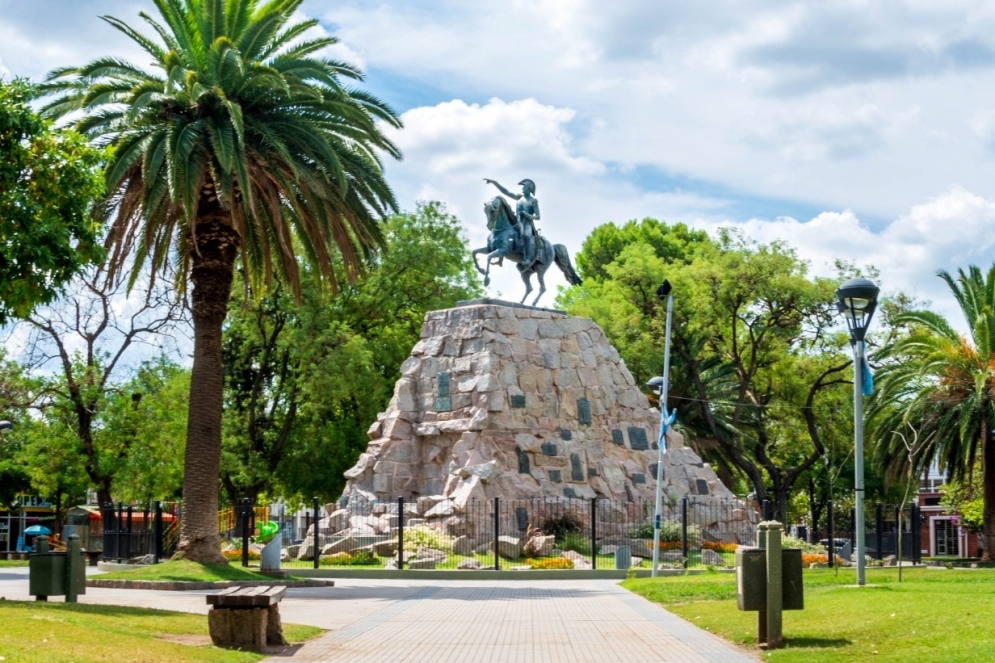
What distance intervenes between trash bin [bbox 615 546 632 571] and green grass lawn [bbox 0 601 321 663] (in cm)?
1501

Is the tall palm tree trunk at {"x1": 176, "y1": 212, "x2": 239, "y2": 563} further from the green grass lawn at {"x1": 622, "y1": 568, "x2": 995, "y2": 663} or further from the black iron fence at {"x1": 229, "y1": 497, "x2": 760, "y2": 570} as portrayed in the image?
the green grass lawn at {"x1": 622, "y1": 568, "x2": 995, "y2": 663}

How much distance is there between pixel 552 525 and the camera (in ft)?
103

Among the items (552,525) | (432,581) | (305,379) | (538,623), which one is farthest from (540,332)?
(538,623)

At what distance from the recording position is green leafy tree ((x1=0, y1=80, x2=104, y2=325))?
51.7 feet

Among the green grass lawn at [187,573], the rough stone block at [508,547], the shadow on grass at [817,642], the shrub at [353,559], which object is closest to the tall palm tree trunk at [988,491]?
the rough stone block at [508,547]

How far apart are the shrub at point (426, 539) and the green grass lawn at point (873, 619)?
33.9 ft

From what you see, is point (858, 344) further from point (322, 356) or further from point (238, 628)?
point (322, 356)

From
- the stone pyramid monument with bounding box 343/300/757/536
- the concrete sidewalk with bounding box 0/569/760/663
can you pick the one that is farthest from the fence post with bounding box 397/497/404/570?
the concrete sidewalk with bounding box 0/569/760/663

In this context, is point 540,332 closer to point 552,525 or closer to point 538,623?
point 552,525

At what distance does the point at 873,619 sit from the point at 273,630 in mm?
6449

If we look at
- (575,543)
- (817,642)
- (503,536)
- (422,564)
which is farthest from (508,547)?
(817,642)

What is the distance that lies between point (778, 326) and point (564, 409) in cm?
1673

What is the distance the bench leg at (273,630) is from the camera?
12969 mm

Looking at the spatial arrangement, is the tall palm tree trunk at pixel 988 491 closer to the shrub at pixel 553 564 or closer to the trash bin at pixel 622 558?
the trash bin at pixel 622 558
